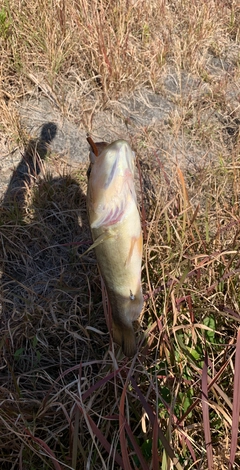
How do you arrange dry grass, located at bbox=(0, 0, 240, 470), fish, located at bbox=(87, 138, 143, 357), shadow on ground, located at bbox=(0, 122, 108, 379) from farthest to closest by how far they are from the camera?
shadow on ground, located at bbox=(0, 122, 108, 379) < dry grass, located at bbox=(0, 0, 240, 470) < fish, located at bbox=(87, 138, 143, 357)

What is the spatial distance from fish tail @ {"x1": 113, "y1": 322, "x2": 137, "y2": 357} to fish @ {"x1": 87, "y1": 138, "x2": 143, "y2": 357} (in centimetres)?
12

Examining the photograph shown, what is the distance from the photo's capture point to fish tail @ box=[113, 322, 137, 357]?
153 centimetres

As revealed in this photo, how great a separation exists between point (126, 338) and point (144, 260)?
19.9 inches

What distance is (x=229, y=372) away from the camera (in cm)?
168

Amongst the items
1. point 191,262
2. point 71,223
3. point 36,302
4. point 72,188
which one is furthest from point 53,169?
point 191,262

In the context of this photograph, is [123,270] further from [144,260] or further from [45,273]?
[45,273]

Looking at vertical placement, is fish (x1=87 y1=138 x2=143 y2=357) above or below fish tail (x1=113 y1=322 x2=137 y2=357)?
above

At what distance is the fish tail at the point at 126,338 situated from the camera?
1.53 meters

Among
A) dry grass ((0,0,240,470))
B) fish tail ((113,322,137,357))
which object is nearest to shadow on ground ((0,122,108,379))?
dry grass ((0,0,240,470))

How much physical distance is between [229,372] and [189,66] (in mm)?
2448

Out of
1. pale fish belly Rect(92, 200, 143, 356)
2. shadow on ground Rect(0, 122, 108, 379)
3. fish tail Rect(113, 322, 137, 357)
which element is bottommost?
shadow on ground Rect(0, 122, 108, 379)

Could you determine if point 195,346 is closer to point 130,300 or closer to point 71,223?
point 130,300

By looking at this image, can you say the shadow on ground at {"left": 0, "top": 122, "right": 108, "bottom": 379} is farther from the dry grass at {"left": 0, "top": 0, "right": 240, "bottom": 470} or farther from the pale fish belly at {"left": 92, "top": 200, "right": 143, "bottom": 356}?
the pale fish belly at {"left": 92, "top": 200, "right": 143, "bottom": 356}

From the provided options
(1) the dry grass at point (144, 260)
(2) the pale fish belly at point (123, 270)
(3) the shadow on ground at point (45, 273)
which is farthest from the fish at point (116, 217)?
(3) the shadow on ground at point (45, 273)
